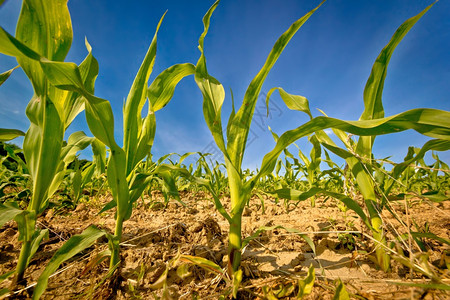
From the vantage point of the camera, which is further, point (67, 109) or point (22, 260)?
point (67, 109)

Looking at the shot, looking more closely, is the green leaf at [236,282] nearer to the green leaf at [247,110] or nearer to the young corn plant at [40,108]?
the green leaf at [247,110]

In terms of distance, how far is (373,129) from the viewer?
751mm

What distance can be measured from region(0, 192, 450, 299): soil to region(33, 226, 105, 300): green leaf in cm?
16

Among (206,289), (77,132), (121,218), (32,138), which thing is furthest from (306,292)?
(77,132)

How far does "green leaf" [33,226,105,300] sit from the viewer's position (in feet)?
2.18

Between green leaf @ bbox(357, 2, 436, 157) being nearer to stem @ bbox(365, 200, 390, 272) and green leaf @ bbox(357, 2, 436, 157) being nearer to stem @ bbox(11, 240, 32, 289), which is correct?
stem @ bbox(365, 200, 390, 272)

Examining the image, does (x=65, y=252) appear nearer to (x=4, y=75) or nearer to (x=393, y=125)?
(x=4, y=75)

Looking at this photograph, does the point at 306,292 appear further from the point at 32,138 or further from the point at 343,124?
the point at 32,138

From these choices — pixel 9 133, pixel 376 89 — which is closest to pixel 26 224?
pixel 9 133

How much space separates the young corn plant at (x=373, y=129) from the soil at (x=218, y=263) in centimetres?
9

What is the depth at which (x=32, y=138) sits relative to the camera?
0.92m

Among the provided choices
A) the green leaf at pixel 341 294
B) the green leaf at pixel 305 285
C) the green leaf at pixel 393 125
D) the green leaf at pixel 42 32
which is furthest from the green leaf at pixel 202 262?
the green leaf at pixel 42 32

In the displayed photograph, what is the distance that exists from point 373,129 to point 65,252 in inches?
49.3

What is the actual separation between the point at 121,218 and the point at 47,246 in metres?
0.67
